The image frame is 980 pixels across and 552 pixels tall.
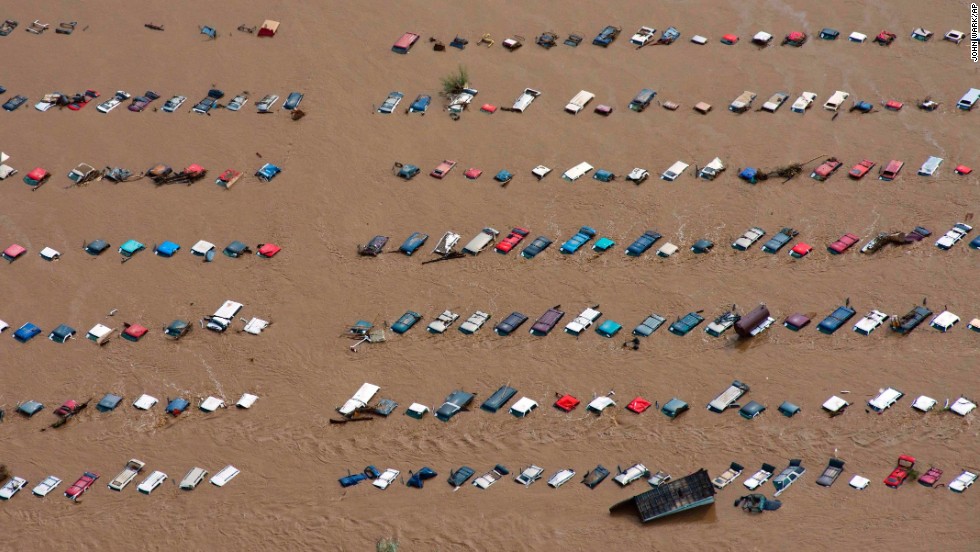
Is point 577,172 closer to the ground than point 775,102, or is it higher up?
closer to the ground

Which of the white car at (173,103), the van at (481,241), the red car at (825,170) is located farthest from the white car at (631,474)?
the white car at (173,103)

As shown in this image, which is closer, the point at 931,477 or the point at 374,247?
the point at 931,477

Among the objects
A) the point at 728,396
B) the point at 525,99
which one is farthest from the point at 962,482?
the point at 525,99

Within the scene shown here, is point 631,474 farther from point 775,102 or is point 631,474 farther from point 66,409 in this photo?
point 775,102

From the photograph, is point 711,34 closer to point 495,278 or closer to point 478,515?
point 495,278

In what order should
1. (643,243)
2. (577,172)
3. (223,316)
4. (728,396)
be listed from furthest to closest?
(577,172) < (643,243) < (223,316) < (728,396)

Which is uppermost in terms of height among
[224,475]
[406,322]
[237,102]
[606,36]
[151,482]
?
[606,36]

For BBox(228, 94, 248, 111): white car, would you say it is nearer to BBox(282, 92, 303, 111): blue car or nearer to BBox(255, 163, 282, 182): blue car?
BBox(282, 92, 303, 111): blue car
